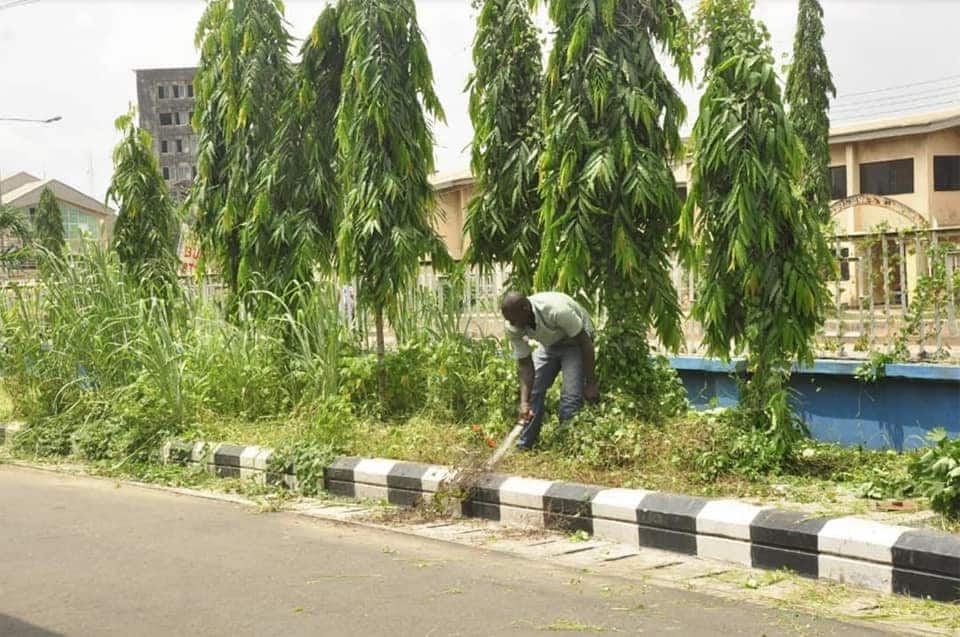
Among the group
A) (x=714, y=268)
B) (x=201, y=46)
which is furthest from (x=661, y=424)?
(x=201, y=46)

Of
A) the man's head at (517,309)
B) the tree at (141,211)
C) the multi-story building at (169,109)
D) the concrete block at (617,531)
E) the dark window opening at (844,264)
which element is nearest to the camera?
the concrete block at (617,531)

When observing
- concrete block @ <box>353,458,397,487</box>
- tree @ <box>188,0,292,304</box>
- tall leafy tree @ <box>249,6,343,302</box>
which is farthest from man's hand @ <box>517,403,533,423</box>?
tree @ <box>188,0,292,304</box>

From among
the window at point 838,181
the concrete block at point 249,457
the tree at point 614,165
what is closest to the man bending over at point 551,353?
the tree at point 614,165

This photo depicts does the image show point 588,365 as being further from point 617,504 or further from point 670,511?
point 670,511

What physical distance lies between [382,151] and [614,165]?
2587 mm

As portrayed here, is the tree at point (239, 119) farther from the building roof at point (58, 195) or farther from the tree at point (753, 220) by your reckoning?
the building roof at point (58, 195)

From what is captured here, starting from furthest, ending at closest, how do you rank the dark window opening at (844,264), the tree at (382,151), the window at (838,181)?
the window at (838,181)
the tree at (382,151)
the dark window opening at (844,264)

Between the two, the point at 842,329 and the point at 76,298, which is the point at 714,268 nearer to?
the point at 842,329

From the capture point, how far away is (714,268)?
25.9 feet

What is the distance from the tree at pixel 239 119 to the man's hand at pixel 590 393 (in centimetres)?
443

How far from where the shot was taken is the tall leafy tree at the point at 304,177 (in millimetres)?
11641

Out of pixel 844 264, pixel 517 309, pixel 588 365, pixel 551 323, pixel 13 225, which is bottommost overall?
pixel 588 365

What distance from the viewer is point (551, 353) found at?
885 cm

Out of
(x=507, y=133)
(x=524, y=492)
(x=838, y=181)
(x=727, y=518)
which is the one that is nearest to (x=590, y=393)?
(x=524, y=492)
